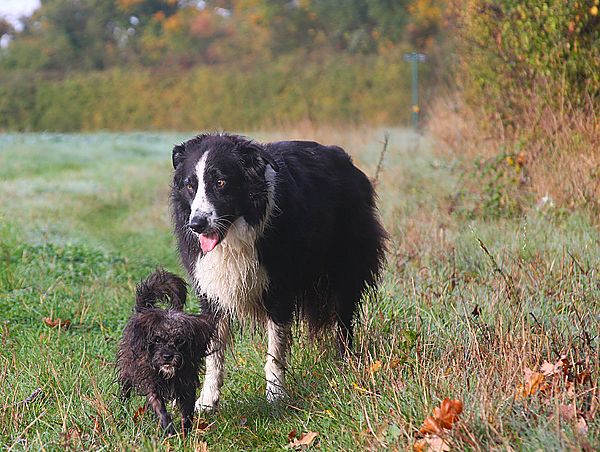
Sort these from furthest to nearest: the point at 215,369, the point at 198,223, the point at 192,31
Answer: the point at 192,31, the point at 215,369, the point at 198,223

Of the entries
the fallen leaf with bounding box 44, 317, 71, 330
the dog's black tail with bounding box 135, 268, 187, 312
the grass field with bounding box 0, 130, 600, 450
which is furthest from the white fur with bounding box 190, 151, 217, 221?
the fallen leaf with bounding box 44, 317, 71, 330

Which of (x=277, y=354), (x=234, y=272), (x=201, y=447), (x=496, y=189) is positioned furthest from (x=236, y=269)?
(x=496, y=189)

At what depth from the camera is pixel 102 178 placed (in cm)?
1587

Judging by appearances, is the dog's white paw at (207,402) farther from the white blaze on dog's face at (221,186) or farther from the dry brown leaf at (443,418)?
the dry brown leaf at (443,418)

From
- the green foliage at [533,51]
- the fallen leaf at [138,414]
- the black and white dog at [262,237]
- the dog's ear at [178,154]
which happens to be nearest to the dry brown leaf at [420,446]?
the black and white dog at [262,237]

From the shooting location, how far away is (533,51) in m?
9.05

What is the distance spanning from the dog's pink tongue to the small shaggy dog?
0.44 m

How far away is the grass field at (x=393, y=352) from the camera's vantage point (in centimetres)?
359

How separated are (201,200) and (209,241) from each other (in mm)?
264

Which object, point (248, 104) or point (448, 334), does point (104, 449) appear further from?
point (248, 104)

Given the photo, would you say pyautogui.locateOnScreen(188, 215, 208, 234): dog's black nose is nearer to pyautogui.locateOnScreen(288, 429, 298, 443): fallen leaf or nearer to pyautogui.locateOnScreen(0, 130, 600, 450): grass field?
pyautogui.locateOnScreen(0, 130, 600, 450): grass field

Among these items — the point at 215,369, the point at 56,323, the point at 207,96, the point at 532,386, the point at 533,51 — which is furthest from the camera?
the point at 207,96

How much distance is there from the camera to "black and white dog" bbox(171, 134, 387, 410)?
455cm

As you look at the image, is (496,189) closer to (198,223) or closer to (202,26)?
(198,223)
